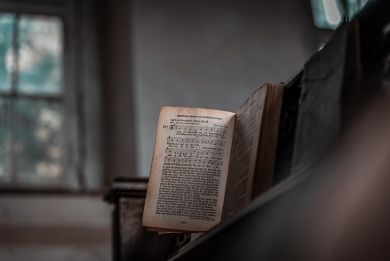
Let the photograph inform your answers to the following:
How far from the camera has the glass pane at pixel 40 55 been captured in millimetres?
3436

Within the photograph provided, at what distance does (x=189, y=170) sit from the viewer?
4.53 feet

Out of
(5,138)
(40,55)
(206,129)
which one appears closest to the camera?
(206,129)

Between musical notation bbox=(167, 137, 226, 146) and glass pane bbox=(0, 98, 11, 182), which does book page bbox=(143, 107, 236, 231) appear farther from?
glass pane bbox=(0, 98, 11, 182)

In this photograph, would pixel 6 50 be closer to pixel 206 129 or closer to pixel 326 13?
pixel 326 13

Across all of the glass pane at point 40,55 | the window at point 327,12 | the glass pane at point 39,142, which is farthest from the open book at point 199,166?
the window at point 327,12

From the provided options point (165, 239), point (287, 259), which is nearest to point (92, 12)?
point (165, 239)

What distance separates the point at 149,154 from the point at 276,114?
1826 mm

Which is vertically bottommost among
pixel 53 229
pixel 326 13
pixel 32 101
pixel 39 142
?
pixel 53 229

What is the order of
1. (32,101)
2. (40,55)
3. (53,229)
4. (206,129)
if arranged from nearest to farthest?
(206,129), (53,229), (32,101), (40,55)

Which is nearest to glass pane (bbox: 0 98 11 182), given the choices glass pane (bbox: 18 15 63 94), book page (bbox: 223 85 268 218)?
glass pane (bbox: 18 15 63 94)

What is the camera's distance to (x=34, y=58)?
349 cm

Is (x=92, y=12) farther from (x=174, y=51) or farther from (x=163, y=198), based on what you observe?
(x=163, y=198)

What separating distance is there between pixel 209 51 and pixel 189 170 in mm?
2018

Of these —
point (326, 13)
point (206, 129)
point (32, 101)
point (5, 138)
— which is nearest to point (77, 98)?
point (32, 101)
